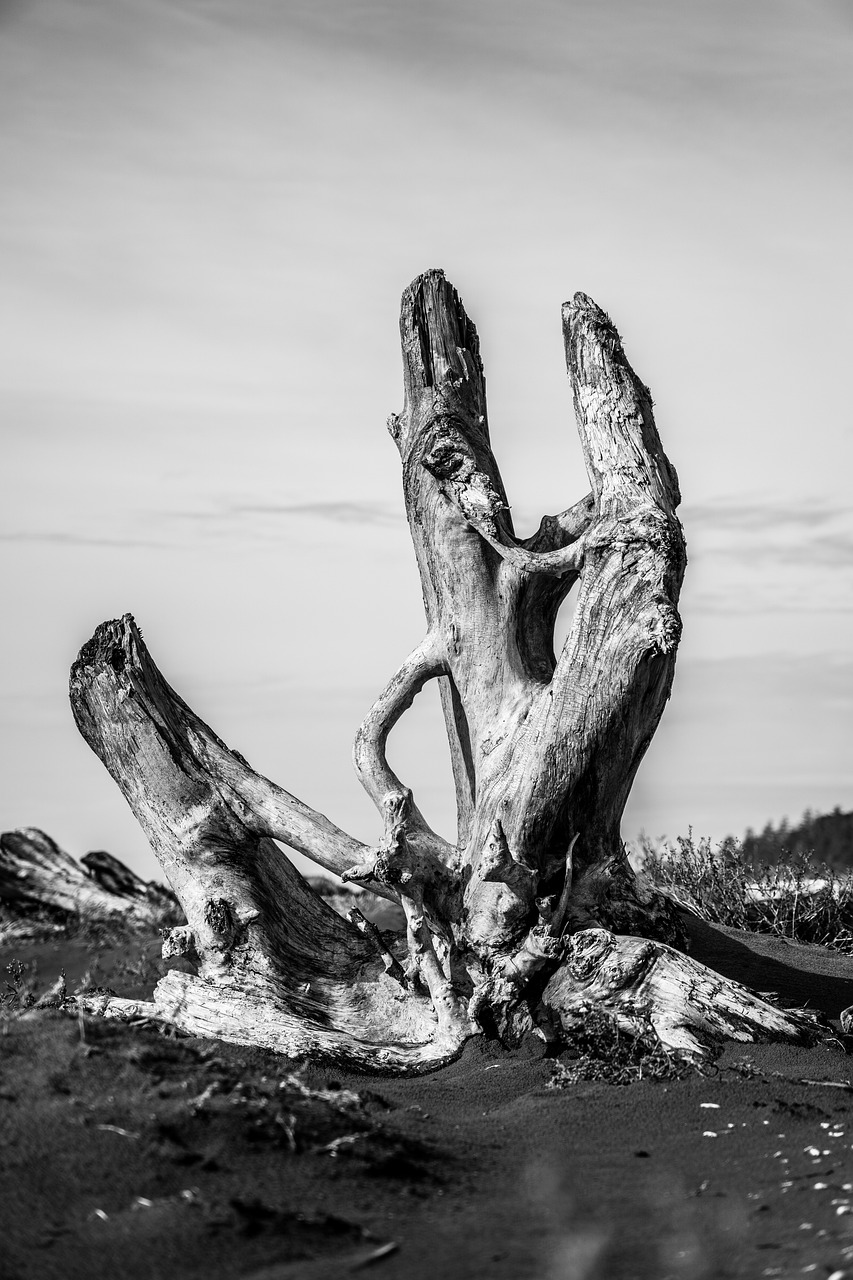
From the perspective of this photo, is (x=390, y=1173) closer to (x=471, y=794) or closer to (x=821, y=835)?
(x=471, y=794)

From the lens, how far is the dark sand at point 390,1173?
3.99 metres

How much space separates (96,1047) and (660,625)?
412 cm

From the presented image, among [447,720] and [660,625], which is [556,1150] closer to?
[660,625]

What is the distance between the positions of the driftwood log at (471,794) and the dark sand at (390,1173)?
117 centimetres

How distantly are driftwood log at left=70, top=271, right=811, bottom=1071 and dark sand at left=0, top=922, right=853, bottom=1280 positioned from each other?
1172mm

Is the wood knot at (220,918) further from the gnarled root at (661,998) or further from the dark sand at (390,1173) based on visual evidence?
the gnarled root at (661,998)

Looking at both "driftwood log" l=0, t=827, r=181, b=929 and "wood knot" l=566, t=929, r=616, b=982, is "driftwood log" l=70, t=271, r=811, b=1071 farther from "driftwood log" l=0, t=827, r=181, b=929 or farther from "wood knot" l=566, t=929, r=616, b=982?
"driftwood log" l=0, t=827, r=181, b=929

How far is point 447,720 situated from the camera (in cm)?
935

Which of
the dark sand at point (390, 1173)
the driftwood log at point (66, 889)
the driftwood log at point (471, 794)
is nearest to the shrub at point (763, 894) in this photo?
the driftwood log at point (471, 794)

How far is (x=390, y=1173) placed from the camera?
4.73 metres

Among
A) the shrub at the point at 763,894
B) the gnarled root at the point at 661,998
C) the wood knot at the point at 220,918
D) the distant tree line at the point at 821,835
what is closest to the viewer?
the gnarled root at the point at 661,998

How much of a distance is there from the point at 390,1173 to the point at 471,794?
443 centimetres

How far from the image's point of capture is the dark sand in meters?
3.99

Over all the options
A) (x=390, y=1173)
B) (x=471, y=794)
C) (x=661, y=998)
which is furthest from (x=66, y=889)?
(x=390, y=1173)
